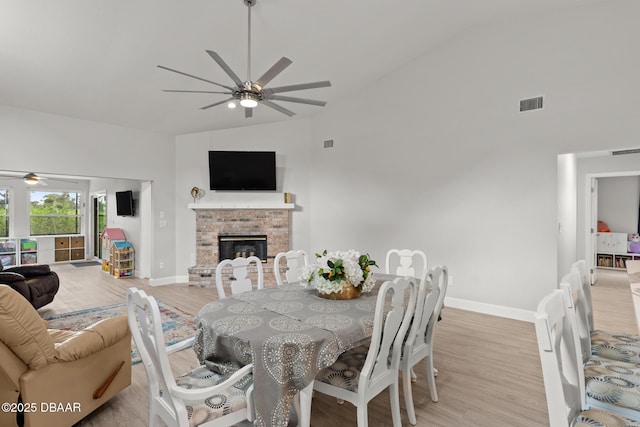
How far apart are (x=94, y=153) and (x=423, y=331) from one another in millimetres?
5688

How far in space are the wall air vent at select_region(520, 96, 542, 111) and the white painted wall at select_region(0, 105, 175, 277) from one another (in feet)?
19.3

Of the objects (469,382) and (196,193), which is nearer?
(469,382)

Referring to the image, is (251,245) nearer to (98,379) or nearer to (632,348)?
(98,379)

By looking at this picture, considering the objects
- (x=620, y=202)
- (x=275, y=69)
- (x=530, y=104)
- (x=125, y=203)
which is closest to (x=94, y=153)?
(x=125, y=203)

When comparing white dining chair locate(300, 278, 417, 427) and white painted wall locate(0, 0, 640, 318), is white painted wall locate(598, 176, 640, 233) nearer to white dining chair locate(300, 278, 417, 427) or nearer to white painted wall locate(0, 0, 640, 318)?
white painted wall locate(0, 0, 640, 318)

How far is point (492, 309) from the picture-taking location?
4559mm

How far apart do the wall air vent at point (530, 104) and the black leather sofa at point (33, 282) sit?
6572 mm

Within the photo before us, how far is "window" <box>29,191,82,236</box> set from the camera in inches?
358

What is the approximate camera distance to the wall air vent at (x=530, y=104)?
420 centimetres

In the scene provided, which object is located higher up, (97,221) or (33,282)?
(97,221)

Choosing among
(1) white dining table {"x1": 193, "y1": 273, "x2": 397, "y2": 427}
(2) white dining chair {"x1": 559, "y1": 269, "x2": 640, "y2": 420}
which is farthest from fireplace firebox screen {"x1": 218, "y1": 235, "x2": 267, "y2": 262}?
(2) white dining chair {"x1": 559, "y1": 269, "x2": 640, "y2": 420}

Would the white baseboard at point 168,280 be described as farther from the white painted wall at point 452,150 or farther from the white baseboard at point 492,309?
the white baseboard at point 492,309

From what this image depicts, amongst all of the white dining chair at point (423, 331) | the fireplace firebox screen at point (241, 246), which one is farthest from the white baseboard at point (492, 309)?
the fireplace firebox screen at point (241, 246)

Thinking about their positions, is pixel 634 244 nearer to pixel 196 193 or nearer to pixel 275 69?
pixel 275 69
